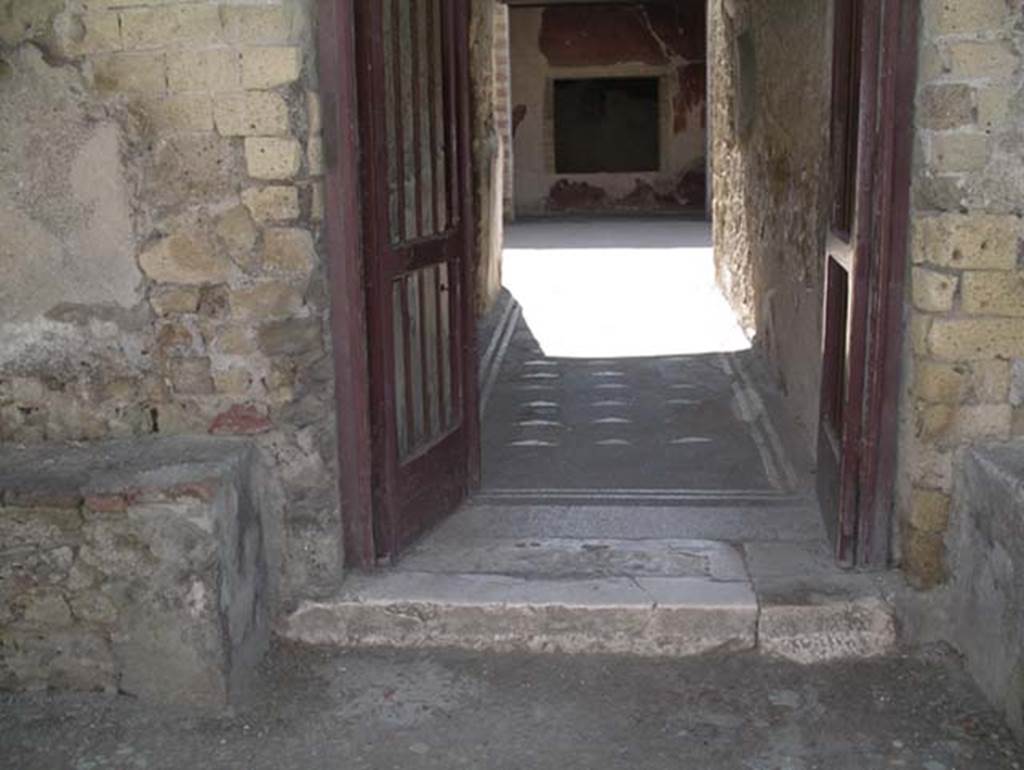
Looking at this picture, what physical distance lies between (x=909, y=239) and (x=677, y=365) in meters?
3.50

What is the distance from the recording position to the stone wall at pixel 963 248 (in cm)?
306

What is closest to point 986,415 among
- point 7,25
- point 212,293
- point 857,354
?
point 857,354

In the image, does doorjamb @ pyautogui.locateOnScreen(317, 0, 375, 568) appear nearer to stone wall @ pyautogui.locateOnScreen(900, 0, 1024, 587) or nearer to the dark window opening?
stone wall @ pyautogui.locateOnScreen(900, 0, 1024, 587)

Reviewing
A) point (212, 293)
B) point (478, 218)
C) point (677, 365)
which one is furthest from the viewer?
point (478, 218)

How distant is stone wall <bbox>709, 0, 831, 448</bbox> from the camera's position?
4.95 meters

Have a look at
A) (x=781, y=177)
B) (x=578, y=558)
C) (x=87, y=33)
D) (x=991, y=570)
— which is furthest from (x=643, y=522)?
(x=781, y=177)

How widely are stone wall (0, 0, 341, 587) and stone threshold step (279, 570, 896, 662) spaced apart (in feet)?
1.19

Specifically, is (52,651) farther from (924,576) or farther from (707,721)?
(924,576)

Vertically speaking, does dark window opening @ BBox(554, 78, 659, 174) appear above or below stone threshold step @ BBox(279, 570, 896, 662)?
above

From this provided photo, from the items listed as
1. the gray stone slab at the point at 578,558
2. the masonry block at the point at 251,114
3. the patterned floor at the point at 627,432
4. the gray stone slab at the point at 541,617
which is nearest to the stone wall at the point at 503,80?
the patterned floor at the point at 627,432

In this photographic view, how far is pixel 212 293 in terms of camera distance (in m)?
3.28

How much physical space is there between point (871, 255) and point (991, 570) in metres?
0.91

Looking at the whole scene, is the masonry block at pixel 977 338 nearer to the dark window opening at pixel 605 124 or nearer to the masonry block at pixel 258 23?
the masonry block at pixel 258 23

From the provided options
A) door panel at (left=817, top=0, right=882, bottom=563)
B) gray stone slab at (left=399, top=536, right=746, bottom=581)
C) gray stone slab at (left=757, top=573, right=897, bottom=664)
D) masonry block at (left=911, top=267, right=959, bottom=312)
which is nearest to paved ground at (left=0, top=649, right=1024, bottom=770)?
gray stone slab at (left=757, top=573, right=897, bottom=664)
